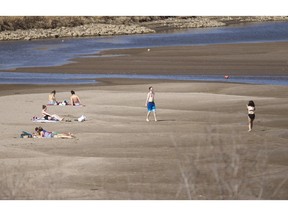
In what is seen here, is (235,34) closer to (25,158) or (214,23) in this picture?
(214,23)

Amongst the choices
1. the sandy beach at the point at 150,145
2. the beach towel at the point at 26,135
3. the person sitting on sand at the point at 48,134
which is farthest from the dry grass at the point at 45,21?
the person sitting on sand at the point at 48,134

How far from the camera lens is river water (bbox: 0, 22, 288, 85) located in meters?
39.0

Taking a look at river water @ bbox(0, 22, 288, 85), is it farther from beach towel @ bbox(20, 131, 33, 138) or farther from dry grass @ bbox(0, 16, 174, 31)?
beach towel @ bbox(20, 131, 33, 138)

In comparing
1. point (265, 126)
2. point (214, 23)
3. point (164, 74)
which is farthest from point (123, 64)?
point (214, 23)

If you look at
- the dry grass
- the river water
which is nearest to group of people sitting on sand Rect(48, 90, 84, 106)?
the river water

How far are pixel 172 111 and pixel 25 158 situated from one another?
32.6 feet

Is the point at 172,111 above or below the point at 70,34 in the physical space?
below

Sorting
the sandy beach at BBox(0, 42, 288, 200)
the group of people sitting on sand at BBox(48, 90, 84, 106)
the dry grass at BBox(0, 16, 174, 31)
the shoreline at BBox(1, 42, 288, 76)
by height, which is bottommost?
the sandy beach at BBox(0, 42, 288, 200)

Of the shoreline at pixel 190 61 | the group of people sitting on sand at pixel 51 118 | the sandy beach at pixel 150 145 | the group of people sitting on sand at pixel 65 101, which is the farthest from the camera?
the shoreline at pixel 190 61

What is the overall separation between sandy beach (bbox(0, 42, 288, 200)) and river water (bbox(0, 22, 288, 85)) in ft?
8.90

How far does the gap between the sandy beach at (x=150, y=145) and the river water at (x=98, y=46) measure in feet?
8.90

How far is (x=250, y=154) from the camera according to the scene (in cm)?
1672

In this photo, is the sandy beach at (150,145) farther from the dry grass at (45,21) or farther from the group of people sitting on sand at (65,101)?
the dry grass at (45,21)

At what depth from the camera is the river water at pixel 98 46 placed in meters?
39.0
